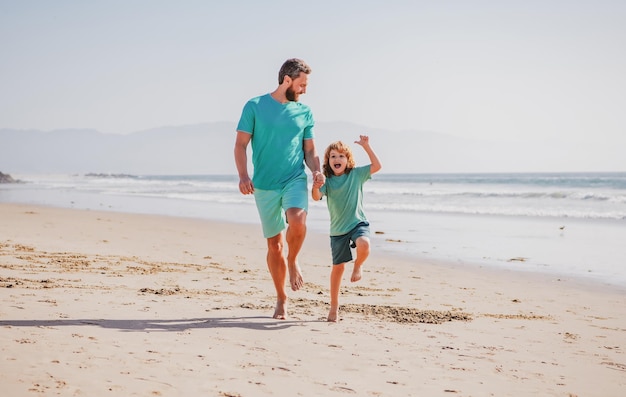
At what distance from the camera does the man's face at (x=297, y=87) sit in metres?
5.06

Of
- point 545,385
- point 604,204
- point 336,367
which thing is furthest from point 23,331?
point 604,204

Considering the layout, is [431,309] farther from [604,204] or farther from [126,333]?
[604,204]

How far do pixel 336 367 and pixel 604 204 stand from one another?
2199cm

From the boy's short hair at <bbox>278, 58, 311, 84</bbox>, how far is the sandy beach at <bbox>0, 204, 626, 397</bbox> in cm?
194

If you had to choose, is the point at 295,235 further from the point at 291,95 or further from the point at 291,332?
the point at 291,95

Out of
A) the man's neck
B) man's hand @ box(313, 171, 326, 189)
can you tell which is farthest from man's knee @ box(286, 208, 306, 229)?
the man's neck

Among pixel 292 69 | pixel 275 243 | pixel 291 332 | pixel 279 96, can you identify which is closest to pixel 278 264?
pixel 275 243

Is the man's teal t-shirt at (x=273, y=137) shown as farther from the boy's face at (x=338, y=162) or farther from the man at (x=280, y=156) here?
the boy's face at (x=338, y=162)

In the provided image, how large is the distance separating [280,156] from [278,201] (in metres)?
0.36

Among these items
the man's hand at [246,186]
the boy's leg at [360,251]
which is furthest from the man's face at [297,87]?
the boy's leg at [360,251]

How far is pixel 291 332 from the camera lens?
15.1ft

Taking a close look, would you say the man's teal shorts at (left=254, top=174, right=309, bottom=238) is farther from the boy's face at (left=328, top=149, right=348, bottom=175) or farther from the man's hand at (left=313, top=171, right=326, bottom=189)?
the boy's face at (left=328, top=149, right=348, bottom=175)

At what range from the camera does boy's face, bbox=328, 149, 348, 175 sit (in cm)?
514

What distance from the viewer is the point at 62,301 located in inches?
200
